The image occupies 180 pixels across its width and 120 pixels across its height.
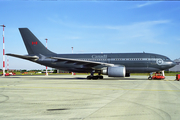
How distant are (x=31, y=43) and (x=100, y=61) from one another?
11770 millimetres

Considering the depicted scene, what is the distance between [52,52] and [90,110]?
2335cm

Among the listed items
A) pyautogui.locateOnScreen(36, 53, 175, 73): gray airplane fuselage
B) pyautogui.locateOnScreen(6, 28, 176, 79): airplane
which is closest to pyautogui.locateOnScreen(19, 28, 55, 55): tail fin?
pyautogui.locateOnScreen(6, 28, 176, 79): airplane

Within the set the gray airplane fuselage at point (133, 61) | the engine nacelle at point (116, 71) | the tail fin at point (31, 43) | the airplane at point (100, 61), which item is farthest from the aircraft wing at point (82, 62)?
the tail fin at point (31, 43)

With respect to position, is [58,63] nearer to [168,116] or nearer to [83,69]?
[83,69]

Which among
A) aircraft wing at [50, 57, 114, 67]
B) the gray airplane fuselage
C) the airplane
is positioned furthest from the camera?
the gray airplane fuselage

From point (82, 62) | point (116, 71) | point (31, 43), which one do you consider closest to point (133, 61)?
A: point (116, 71)

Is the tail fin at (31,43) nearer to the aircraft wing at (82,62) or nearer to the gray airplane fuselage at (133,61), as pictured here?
the gray airplane fuselage at (133,61)

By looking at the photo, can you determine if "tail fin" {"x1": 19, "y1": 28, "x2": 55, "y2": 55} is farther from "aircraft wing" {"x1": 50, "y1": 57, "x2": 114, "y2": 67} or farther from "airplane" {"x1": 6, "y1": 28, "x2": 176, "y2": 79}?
"aircraft wing" {"x1": 50, "y1": 57, "x2": 114, "y2": 67}

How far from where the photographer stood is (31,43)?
27.8 metres

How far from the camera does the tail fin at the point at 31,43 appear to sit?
91.3ft

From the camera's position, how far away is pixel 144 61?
80.1 ft

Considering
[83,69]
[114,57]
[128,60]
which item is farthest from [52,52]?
[128,60]

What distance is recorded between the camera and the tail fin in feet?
91.3

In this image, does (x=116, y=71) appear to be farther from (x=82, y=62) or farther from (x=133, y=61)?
(x=82, y=62)
